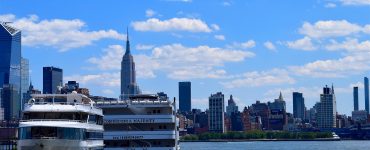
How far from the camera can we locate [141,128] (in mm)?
76250

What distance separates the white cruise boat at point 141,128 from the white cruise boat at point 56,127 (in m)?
13.5

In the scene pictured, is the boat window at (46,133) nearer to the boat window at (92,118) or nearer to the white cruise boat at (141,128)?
the boat window at (92,118)

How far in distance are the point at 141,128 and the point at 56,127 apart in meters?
20.8

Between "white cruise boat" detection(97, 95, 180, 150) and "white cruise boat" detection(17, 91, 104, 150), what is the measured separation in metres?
13.5

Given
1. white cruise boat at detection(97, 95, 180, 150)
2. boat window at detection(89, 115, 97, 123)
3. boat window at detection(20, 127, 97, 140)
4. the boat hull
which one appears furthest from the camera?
white cruise boat at detection(97, 95, 180, 150)

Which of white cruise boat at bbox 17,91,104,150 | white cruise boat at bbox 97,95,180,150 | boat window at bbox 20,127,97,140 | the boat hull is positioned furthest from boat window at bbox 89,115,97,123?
white cruise boat at bbox 97,95,180,150

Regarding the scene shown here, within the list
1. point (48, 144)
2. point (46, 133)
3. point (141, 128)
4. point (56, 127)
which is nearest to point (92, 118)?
point (56, 127)

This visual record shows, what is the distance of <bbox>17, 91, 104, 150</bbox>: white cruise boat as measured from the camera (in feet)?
183

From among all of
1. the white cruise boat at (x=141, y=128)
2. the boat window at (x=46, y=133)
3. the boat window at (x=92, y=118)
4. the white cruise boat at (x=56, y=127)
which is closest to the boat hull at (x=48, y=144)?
the white cruise boat at (x=56, y=127)

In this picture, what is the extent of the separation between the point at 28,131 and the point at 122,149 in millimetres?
19840

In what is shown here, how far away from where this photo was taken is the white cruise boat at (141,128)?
7519 centimetres

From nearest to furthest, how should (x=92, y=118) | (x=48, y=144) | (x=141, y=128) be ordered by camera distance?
(x=48, y=144)
(x=92, y=118)
(x=141, y=128)

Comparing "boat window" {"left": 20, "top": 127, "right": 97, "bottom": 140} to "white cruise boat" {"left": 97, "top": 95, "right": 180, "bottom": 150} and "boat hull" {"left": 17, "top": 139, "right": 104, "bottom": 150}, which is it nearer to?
"boat hull" {"left": 17, "top": 139, "right": 104, "bottom": 150}

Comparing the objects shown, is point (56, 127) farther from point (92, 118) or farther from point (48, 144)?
point (92, 118)
